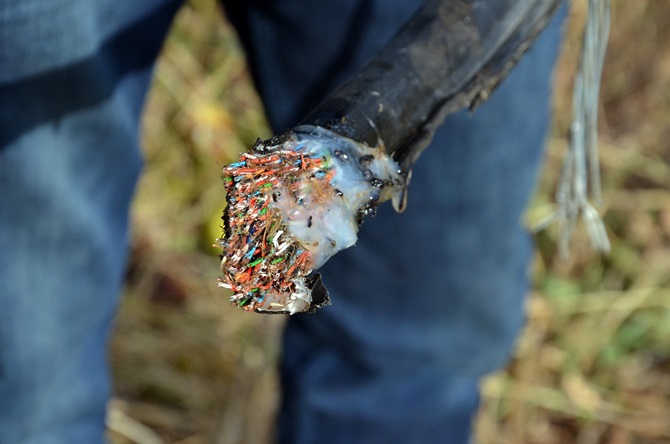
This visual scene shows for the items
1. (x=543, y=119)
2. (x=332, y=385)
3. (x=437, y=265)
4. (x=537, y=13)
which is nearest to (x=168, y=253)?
(x=332, y=385)

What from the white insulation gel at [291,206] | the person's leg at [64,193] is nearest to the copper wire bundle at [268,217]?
the white insulation gel at [291,206]

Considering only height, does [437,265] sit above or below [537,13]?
below

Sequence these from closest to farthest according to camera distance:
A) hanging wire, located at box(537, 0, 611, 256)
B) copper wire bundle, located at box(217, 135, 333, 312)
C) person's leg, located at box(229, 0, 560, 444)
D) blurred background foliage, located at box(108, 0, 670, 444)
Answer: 1. copper wire bundle, located at box(217, 135, 333, 312)
2. hanging wire, located at box(537, 0, 611, 256)
3. person's leg, located at box(229, 0, 560, 444)
4. blurred background foliage, located at box(108, 0, 670, 444)

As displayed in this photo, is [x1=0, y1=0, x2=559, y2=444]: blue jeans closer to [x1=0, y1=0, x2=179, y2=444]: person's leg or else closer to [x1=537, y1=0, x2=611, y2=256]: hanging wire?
[x1=0, y1=0, x2=179, y2=444]: person's leg

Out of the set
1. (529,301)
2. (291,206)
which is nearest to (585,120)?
(291,206)

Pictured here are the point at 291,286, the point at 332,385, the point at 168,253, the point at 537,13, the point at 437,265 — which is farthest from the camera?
the point at 168,253

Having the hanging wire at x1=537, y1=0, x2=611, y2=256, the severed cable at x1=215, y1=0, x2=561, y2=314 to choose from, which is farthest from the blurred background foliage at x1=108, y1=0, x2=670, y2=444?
the severed cable at x1=215, y1=0, x2=561, y2=314

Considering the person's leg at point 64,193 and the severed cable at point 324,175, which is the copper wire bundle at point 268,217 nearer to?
the severed cable at point 324,175

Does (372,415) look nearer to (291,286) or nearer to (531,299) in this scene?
(531,299)
